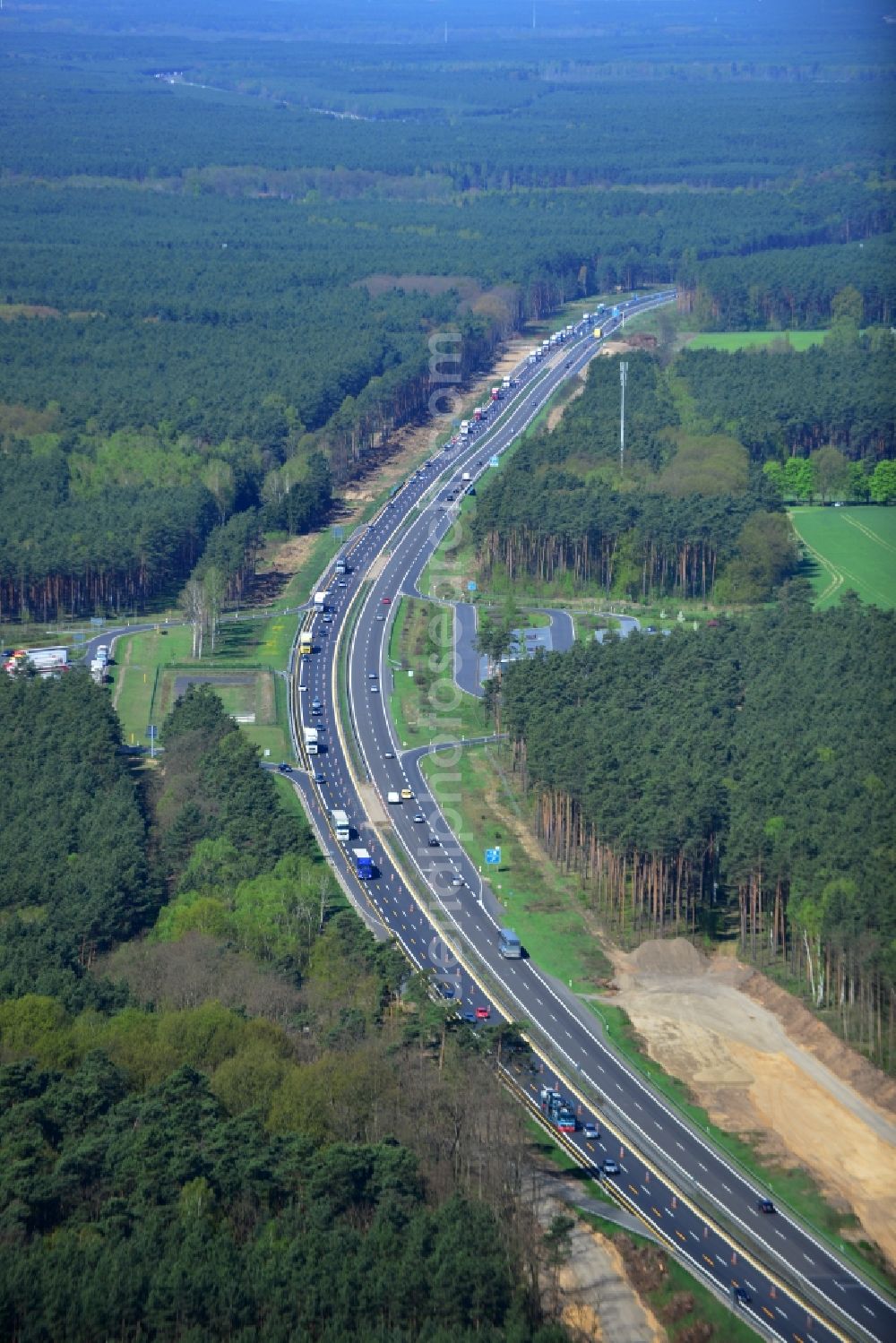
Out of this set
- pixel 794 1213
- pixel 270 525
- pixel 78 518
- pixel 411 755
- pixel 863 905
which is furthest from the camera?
pixel 270 525

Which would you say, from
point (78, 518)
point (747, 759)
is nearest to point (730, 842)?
point (747, 759)

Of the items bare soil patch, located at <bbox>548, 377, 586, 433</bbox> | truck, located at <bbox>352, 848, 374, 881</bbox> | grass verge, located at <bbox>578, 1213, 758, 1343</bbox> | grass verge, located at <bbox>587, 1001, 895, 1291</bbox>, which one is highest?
bare soil patch, located at <bbox>548, 377, 586, 433</bbox>

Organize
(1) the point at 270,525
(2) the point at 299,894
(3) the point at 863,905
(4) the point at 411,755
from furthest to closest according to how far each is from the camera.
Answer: (1) the point at 270,525 → (4) the point at 411,755 → (2) the point at 299,894 → (3) the point at 863,905

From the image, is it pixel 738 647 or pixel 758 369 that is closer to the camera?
pixel 738 647

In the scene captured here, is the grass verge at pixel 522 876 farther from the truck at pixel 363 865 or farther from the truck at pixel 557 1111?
the truck at pixel 557 1111

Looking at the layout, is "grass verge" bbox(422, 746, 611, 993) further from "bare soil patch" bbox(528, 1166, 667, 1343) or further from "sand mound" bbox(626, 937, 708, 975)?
"bare soil patch" bbox(528, 1166, 667, 1343)

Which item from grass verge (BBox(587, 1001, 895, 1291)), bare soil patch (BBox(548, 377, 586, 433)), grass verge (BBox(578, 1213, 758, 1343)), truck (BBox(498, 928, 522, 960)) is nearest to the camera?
grass verge (BBox(578, 1213, 758, 1343))

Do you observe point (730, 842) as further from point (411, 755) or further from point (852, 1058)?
point (411, 755)

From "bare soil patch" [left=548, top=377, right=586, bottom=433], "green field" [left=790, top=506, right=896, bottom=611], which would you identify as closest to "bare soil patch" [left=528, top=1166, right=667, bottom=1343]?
"green field" [left=790, top=506, right=896, bottom=611]
